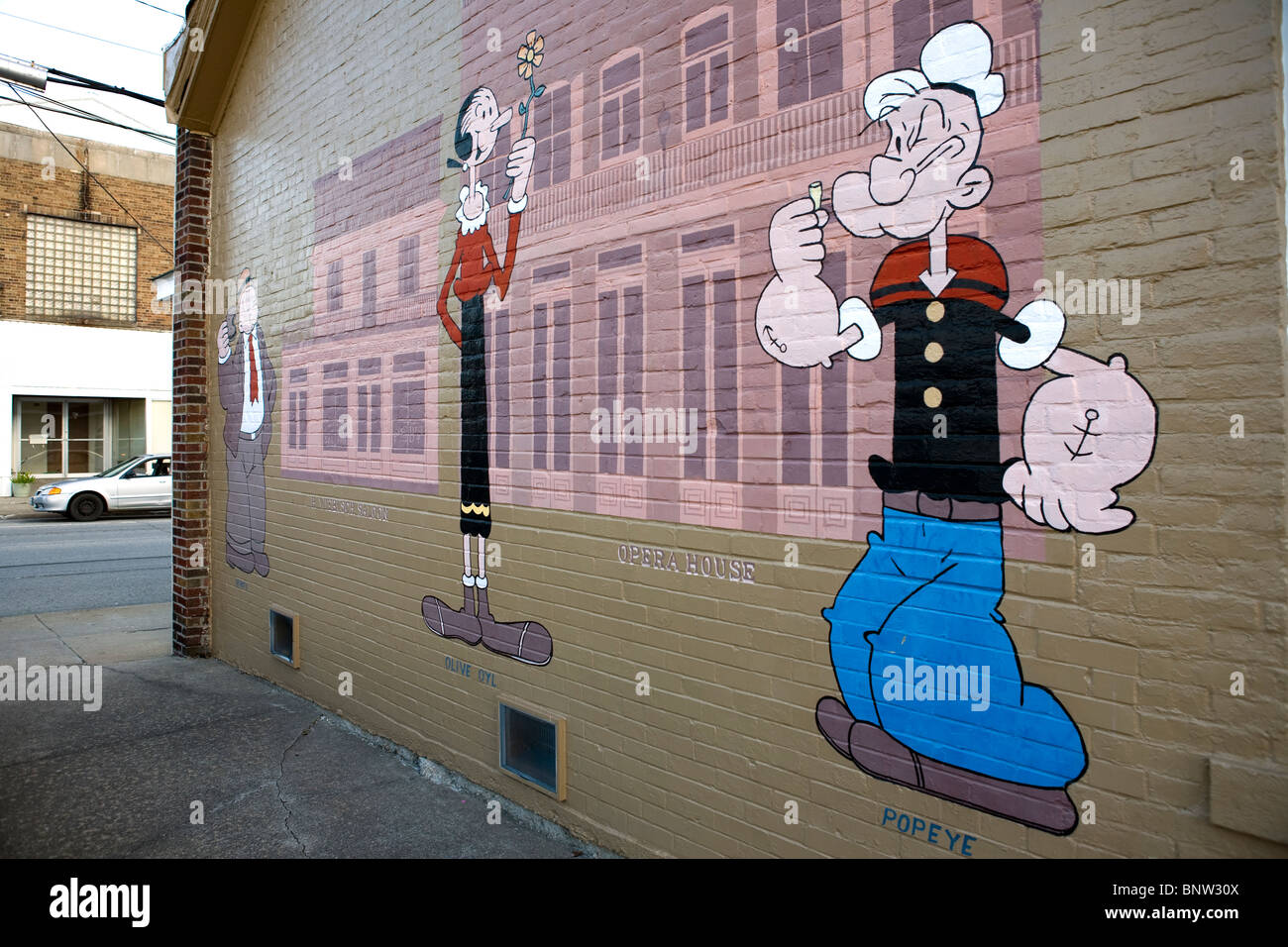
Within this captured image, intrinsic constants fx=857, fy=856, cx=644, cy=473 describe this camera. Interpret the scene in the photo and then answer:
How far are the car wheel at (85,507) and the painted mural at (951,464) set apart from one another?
2161 centimetres

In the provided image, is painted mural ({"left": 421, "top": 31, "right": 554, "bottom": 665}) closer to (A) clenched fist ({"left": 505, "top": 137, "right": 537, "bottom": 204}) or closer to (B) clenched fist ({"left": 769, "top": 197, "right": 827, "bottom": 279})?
(A) clenched fist ({"left": 505, "top": 137, "right": 537, "bottom": 204})

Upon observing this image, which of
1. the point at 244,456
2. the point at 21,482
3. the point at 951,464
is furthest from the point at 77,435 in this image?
A: the point at 951,464

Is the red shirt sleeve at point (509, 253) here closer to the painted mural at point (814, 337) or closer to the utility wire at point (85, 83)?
the painted mural at point (814, 337)

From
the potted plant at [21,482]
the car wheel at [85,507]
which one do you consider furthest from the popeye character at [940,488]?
the potted plant at [21,482]

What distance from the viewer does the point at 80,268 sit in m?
24.4

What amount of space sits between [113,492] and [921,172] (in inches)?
867

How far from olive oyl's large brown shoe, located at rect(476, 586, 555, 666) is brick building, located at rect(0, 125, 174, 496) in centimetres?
2212

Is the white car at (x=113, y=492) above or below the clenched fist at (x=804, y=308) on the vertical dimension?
below

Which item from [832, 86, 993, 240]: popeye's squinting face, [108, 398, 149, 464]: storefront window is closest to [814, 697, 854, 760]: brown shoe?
[832, 86, 993, 240]: popeye's squinting face

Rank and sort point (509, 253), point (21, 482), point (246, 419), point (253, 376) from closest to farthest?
point (509, 253)
point (253, 376)
point (246, 419)
point (21, 482)

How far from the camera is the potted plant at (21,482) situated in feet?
78.0

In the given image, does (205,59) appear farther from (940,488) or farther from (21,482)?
(21,482)

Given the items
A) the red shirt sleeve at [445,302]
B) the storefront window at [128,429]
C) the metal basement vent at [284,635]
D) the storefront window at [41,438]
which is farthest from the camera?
the storefront window at [128,429]

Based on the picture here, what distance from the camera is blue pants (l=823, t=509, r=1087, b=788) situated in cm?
270
